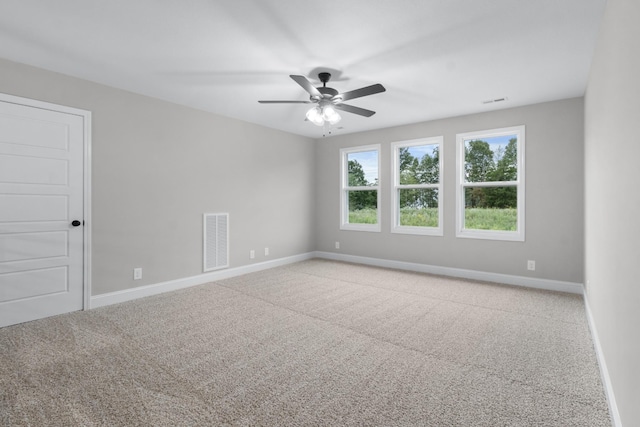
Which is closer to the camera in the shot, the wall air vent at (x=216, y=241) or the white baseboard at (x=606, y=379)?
the white baseboard at (x=606, y=379)

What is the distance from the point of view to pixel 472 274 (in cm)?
488

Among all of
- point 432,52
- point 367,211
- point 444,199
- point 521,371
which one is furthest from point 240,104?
point 521,371

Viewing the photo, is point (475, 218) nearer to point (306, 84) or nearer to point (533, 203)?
point (533, 203)

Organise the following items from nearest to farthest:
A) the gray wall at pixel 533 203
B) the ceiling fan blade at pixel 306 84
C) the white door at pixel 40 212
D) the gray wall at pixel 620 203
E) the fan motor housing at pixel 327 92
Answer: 1. the gray wall at pixel 620 203
2. the ceiling fan blade at pixel 306 84
3. the white door at pixel 40 212
4. the fan motor housing at pixel 327 92
5. the gray wall at pixel 533 203

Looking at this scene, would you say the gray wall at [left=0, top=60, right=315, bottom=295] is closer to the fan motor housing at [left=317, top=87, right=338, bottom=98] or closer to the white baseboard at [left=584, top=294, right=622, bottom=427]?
the fan motor housing at [left=317, top=87, right=338, bottom=98]

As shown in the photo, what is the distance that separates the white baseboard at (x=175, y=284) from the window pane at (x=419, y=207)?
234 cm

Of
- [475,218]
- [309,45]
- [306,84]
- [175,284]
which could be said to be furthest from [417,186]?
[175,284]

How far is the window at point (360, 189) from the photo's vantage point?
6.01 meters

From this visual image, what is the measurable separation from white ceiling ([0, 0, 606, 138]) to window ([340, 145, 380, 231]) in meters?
2.08

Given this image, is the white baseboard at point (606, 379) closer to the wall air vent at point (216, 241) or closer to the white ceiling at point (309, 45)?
the white ceiling at point (309, 45)

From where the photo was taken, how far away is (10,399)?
1.90m

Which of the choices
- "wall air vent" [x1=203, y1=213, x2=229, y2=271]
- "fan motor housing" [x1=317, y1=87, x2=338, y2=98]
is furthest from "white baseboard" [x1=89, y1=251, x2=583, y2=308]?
"fan motor housing" [x1=317, y1=87, x2=338, y2=98]

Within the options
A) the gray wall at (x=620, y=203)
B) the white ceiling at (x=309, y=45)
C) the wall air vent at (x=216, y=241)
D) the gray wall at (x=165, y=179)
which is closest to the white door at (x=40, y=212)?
the gray wall at (x=165, y=179)

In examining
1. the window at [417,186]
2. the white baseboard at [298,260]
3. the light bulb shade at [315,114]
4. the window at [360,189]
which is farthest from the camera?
the window at [360,189]
